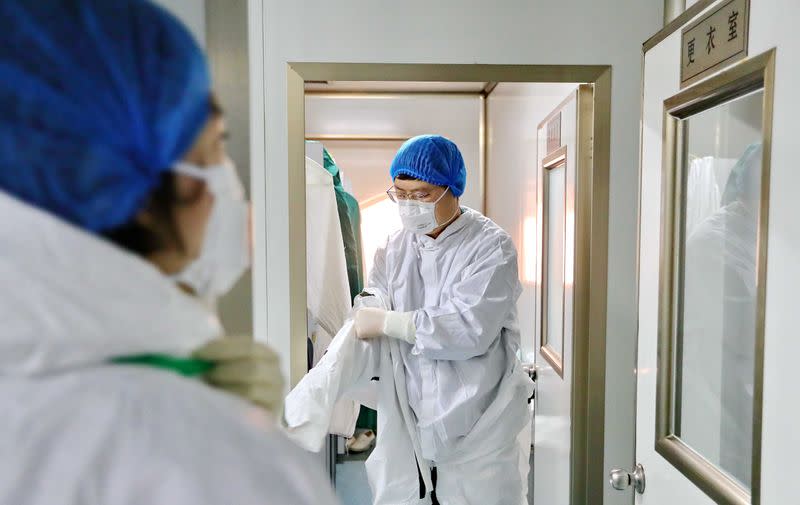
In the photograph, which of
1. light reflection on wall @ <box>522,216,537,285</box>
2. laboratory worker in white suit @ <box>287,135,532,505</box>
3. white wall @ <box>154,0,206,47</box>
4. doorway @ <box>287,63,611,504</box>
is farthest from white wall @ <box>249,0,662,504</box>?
white wall @ <box>154,0,206,47</box>

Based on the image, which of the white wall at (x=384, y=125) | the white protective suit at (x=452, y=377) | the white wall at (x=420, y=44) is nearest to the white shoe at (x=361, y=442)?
the white protective suit at (x=452, y=377)

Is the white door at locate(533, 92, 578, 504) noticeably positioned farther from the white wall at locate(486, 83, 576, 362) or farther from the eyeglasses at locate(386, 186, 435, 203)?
the eyeglasses at locate(386, 186, 435, 203)

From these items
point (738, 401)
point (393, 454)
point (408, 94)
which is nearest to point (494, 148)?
point (408, 94)

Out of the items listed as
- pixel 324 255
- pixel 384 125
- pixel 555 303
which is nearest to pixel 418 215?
pixel 324 255

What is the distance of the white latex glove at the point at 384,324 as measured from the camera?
142cm

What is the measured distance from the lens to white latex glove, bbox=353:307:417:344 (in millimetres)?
1425

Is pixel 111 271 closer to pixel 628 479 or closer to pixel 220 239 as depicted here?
pixel 220 239

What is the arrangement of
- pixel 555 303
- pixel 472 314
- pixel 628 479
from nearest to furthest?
1. pixel 628 479
2. pixel 472 314
3. pixel 555 303

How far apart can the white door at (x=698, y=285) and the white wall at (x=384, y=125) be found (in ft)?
4.82

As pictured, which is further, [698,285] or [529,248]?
[529,248]

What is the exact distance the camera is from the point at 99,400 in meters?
0.23

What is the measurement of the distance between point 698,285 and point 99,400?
35.6 inches

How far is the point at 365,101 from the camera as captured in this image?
7.80 ft

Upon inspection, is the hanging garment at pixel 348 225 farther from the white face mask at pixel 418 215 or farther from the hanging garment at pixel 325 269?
the white face mask at pixel 418 215
